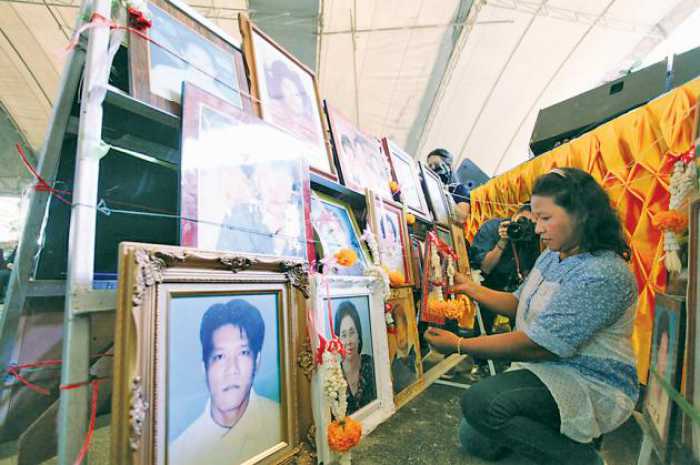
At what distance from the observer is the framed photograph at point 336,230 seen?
1.43 m

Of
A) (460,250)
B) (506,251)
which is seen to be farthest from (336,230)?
(460,250)

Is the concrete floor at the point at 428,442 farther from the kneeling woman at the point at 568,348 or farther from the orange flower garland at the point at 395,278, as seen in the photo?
the orange flower garland at the point at 395,278

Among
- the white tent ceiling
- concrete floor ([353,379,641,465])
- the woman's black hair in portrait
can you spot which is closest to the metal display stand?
the woman's black hair in portrait

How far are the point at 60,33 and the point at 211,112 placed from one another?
5688 mm

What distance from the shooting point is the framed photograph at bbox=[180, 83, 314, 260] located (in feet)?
3.08

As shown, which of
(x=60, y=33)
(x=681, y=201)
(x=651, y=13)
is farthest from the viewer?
(x=651, y=13)

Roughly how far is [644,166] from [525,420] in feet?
4.06

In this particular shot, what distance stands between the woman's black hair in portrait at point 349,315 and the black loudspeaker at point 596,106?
2109mm

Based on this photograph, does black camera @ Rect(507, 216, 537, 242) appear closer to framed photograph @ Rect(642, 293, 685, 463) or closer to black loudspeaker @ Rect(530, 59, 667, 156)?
framed photograph @ Rect(642, 293, 685, 463)

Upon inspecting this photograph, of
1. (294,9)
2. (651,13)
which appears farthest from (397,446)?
(651,13)

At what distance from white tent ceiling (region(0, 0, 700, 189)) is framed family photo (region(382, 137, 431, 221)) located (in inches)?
138

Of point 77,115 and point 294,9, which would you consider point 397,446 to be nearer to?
point 77,115

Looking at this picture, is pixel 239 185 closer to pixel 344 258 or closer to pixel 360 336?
pixel 344 258

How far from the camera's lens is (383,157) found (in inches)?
91.7
